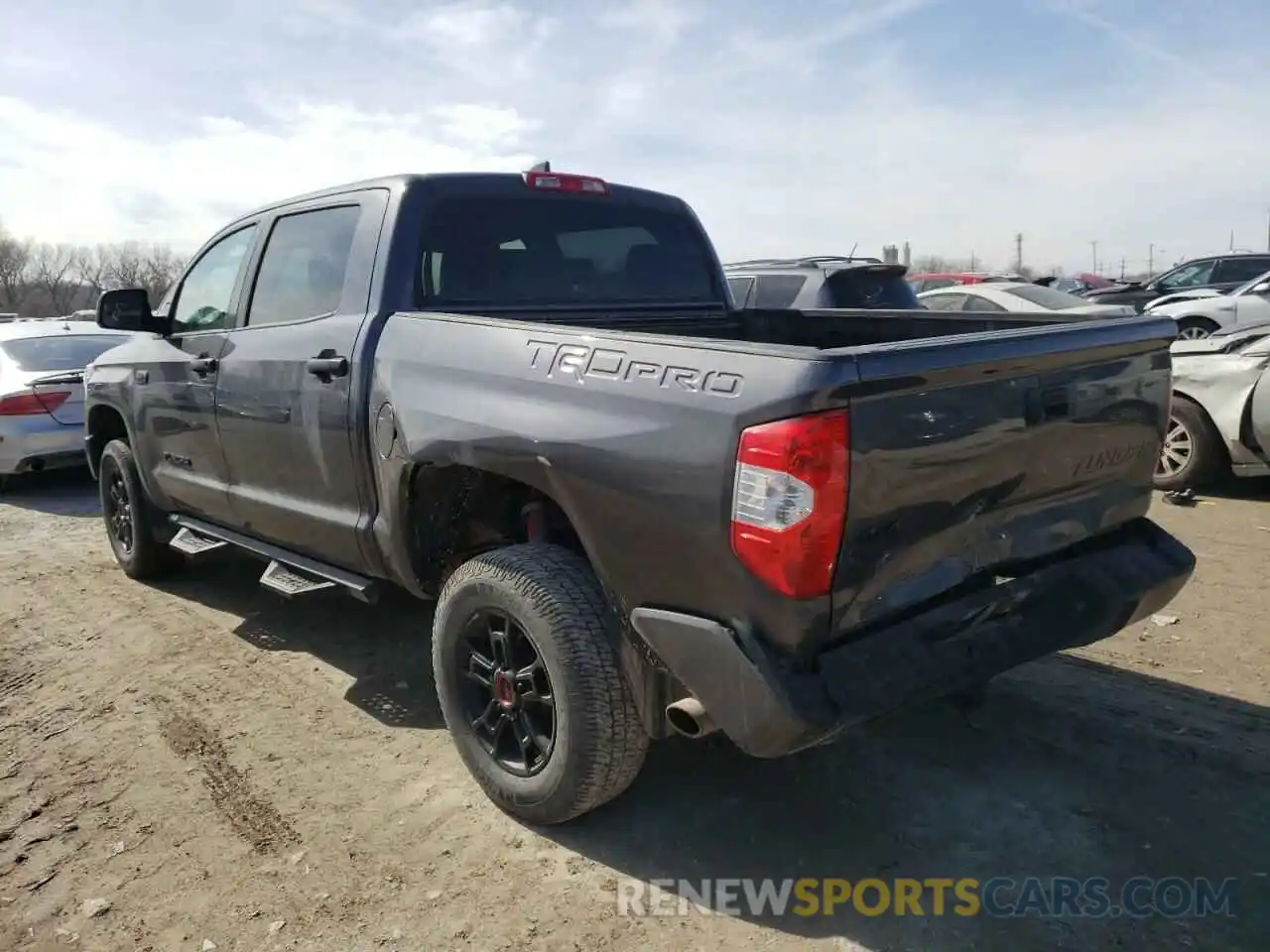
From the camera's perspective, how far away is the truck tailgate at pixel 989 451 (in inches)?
92.4

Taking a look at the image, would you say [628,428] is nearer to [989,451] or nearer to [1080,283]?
[989,451]

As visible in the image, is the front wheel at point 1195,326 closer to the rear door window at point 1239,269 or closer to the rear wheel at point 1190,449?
the rear door window at point 1239,269

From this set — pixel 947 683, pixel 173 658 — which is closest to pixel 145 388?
pixel 173 658

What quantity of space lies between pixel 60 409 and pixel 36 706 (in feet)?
17.1

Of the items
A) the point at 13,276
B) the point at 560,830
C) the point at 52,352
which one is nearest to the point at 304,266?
the point at 560,830

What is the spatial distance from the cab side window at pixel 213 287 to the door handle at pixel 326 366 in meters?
1.07

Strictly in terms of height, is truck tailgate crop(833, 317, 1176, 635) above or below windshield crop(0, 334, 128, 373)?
below

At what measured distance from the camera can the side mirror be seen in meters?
4.88

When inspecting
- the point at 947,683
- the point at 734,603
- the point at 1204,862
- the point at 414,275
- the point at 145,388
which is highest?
the point at 414,275

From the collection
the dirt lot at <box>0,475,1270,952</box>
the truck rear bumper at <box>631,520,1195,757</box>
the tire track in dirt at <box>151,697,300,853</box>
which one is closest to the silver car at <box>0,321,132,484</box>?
the dirt lot at <box>0,475,1270,952</box>

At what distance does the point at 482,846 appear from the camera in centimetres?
301

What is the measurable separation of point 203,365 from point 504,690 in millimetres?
2370

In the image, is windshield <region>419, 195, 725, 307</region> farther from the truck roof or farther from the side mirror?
the side mirror

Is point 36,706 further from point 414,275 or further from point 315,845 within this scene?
point 414,275
